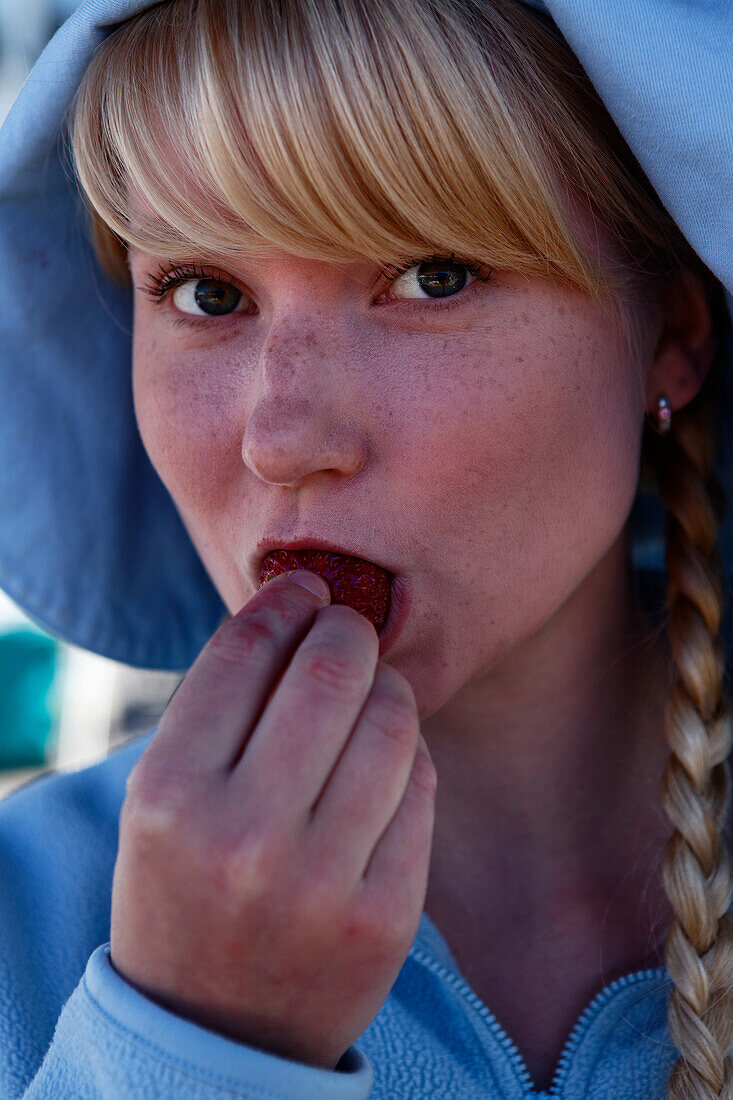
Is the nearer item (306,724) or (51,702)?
(306,724)

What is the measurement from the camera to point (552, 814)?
4.66 ft

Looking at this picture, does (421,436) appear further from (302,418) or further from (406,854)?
(406,854)

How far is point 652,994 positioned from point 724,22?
1108 millimetres

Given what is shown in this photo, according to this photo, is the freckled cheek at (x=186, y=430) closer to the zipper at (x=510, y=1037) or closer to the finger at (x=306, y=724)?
the finger at (x=306, y=724)

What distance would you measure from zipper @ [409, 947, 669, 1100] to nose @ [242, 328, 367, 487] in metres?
0.63

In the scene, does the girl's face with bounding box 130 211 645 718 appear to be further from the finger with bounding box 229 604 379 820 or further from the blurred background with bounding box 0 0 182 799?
the blurred background with bounding box 0 0 182 799

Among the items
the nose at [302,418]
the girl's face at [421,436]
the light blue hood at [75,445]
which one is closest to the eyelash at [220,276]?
the girl's face at [421,436]

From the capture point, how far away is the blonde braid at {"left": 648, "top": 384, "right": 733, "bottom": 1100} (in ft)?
3.65

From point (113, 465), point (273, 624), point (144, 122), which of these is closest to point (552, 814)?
point (273, 624)

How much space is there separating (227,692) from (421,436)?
0.37 m

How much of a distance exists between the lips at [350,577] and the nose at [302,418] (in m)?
0.09

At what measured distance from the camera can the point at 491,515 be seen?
Result: 3.66ft

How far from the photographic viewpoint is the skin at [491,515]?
1.07 metres

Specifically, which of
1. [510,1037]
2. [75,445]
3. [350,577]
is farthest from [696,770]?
[75,445]
